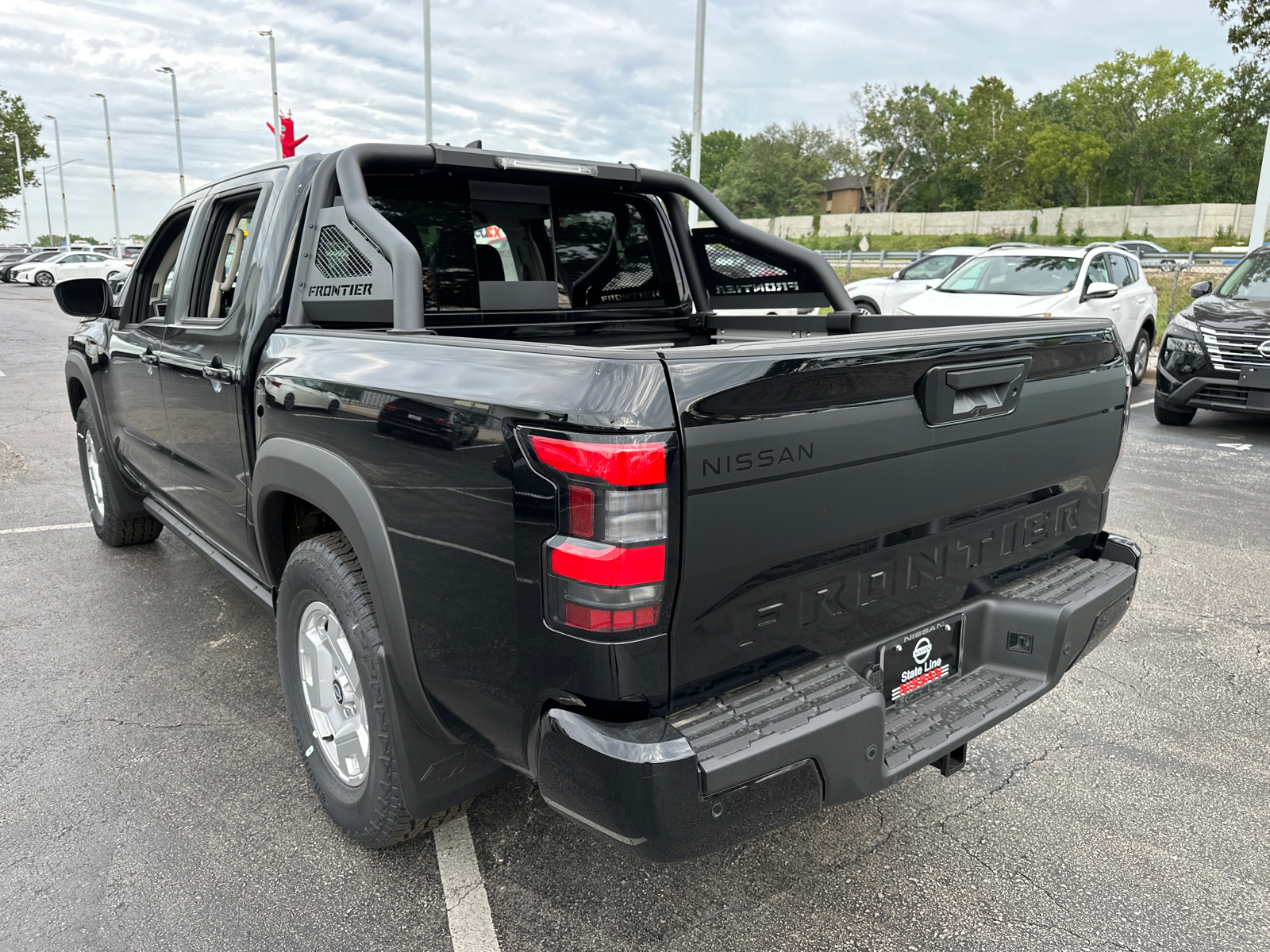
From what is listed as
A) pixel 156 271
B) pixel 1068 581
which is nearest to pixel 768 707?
pixel 1068 581

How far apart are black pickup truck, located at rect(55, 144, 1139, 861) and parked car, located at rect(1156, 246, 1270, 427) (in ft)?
21.7

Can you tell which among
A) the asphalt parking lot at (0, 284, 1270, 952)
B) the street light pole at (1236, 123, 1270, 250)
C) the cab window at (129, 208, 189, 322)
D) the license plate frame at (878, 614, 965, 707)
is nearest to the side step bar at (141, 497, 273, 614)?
the asphalt parking lot at (0, 284, 1270, 952)

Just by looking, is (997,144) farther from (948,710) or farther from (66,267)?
(948,710)

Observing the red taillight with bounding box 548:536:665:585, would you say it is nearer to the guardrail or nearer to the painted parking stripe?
the painted parking stripe

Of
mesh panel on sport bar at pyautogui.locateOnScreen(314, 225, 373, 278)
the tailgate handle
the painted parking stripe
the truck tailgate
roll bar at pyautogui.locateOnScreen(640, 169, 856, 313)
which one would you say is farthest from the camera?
the painted parking stripe

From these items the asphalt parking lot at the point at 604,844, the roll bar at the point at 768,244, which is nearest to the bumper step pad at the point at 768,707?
the asphalt parking lot at the point at 604,844

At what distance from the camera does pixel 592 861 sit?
2605 mm

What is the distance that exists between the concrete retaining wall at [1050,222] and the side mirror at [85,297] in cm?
4615

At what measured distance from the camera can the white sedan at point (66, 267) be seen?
39344 millimetres

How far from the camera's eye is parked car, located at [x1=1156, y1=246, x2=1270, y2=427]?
835 centimetres

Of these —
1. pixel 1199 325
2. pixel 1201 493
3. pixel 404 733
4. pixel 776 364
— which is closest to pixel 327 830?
pixel 404 733

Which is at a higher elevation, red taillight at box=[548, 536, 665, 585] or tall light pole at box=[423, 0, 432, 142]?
tall light pole at box=[423, 0, 432, 142]

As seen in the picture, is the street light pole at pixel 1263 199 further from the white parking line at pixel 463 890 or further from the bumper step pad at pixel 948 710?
the white parking line at pixel 463 890

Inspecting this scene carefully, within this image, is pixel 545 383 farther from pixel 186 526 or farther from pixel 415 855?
pixel 186 526
